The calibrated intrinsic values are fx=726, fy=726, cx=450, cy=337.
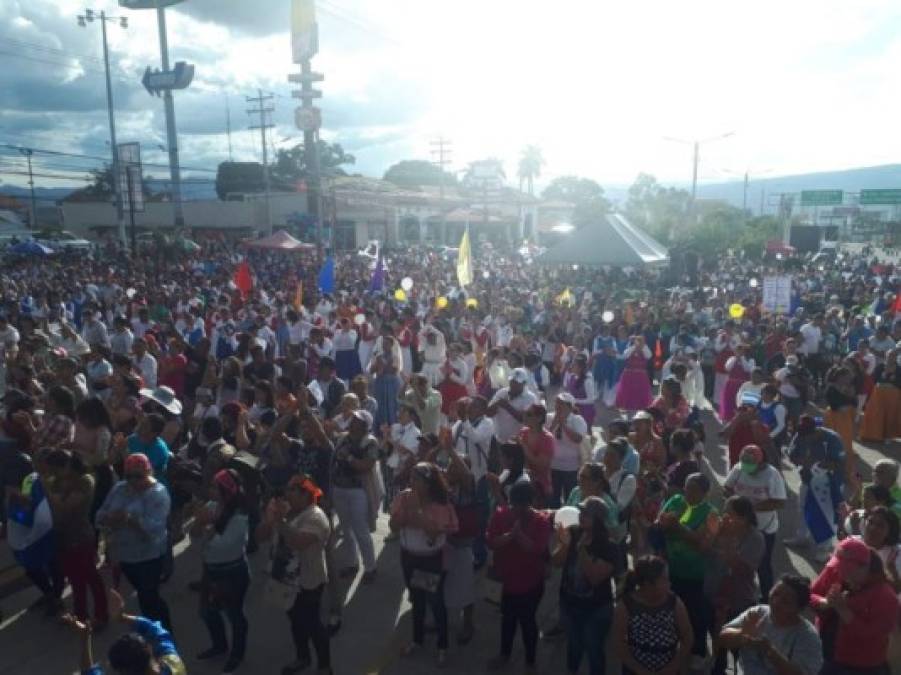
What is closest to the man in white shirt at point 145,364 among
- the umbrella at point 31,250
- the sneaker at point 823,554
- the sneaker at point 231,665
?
the sneaker at point 231,665

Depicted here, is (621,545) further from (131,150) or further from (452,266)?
(131,150)

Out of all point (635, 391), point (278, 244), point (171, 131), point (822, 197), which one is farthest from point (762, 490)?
point (822, 197)

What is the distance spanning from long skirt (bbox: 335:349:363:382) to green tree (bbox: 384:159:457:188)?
82801 millimetres

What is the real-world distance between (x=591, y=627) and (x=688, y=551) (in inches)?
29.8

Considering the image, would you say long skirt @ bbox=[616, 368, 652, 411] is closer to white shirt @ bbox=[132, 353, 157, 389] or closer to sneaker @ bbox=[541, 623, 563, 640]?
sneaker @ bbox=[541, 623, 563, 640]

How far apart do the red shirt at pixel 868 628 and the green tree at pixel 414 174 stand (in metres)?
91.4

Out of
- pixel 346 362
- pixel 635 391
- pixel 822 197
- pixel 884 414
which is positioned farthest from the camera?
pixel 822 197

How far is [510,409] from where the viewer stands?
7055mm

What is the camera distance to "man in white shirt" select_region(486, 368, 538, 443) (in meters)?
7.07

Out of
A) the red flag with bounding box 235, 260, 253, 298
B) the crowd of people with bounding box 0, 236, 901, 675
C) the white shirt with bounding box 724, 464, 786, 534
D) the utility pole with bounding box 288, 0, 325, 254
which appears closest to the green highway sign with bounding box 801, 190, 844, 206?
the utility pole with bounding box 288, 0, 325, 254

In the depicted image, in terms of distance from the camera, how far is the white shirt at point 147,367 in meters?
9.20

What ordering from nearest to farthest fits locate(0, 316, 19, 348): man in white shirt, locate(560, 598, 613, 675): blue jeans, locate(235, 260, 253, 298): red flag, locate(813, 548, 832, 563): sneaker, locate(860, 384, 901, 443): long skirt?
locate(560, 598, 613, 675): blue jeans, locate(813, 548, 832, 563): sneaker, locate(860, 384, 901, 443): long skirt, locate(0, 316, 19, 348): man in white shirt, locate(235, 260, 253, 298): red flag

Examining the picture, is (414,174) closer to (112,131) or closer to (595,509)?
(112,131)

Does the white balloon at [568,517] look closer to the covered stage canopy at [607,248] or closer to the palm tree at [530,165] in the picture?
the covered stage canopy at [607,248]
